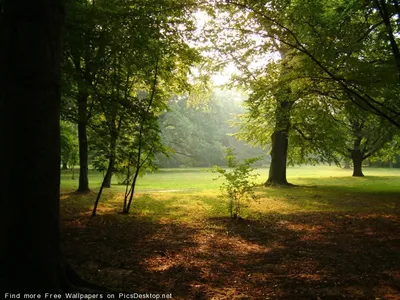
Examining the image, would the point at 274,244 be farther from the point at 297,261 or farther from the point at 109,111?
→ the point at 109,111

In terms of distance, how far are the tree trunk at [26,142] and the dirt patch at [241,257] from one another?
124cm

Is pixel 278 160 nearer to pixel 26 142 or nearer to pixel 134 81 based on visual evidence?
pixel 134 81

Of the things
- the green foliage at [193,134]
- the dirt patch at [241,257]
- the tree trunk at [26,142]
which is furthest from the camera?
the green foliage at [193,134]

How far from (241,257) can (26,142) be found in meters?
3.80

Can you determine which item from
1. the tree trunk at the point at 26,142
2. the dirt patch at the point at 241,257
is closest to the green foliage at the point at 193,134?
the dirt patch at the point at 241,257

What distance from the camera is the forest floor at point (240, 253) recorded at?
376cm

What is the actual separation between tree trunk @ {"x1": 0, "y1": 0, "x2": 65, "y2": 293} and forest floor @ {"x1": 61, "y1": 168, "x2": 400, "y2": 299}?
111cm

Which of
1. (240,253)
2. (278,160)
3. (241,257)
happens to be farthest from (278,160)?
(241,257)

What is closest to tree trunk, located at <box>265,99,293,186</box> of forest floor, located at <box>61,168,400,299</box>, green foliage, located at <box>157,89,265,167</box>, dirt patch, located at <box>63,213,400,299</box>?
forest floor, located at <box>61,168,400,299</box>

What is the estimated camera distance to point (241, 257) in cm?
512

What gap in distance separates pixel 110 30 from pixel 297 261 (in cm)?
712

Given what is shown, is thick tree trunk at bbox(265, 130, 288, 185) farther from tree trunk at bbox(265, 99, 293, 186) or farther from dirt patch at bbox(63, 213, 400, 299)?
dirt patch at bbox(63, 213, 400, 299)

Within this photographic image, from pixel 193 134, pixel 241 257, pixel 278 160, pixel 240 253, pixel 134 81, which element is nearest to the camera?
pixel 241 257

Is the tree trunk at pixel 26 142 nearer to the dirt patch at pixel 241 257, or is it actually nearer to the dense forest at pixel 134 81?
the dense forest at pixel 134 81
